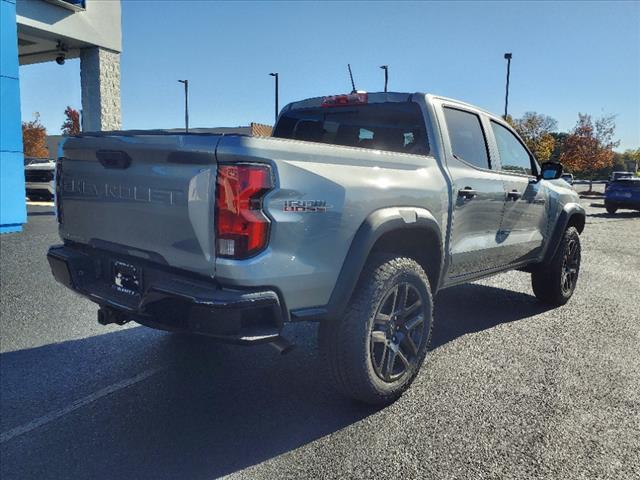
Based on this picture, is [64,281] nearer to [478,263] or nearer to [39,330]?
[39,330]

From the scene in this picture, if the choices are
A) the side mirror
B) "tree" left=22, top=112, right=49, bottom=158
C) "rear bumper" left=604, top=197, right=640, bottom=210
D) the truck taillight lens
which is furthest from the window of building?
"tree" left=22, top=112, right=49, bottom=158

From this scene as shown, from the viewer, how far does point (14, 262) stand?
7.29 metres

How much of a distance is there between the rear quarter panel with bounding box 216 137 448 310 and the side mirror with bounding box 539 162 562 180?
247 centimetres

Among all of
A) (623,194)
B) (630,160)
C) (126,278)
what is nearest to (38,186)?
(126,278)

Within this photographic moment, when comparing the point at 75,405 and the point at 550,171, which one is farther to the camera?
the point at 550,171

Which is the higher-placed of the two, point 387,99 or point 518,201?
point 387,99

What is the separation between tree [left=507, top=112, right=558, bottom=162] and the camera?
40.3m

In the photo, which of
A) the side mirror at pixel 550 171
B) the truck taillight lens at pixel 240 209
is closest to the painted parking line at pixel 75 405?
the truck taillight lens at pixel 240 209

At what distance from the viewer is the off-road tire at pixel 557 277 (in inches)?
216

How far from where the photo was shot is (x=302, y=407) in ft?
10.6

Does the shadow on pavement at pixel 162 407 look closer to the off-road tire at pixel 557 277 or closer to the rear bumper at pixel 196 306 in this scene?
the rear bumper at pixel 196 306

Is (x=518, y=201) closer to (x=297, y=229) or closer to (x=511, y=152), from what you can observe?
(x=511, y=152)

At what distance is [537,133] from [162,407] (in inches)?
1825

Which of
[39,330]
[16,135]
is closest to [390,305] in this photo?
[39,330]
